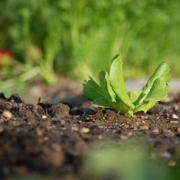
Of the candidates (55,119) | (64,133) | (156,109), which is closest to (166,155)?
(64,133)

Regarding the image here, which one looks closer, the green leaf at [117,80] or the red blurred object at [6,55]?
the green leaf at [117,80]

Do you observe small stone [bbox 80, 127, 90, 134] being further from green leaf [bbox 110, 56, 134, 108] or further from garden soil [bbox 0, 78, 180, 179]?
green leaf [bbox 110, 56, 134, 108]

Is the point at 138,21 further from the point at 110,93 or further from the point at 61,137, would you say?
the point at 61,137

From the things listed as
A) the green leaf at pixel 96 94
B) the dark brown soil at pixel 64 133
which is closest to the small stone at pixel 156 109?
the dark brown soil at pixel 64 133

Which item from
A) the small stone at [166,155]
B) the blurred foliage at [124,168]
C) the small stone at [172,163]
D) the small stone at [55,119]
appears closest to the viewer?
the blurred foliage at [124,168]

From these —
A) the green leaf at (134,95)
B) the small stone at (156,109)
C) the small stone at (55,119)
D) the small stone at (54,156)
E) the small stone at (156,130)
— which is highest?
the small stone at (156,109)

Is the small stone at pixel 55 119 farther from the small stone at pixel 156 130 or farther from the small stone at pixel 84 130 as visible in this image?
the small stone at pixel 156 130

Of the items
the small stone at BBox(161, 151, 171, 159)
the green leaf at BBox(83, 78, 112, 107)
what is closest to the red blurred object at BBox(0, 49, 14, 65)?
the green leaf at BBox(83, 78, 112, 107)

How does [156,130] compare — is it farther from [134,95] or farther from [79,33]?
[79,33]
